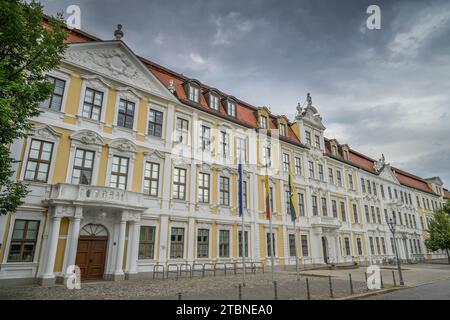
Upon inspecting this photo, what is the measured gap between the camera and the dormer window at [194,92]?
23.9 m

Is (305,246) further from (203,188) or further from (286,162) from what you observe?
(203,188)

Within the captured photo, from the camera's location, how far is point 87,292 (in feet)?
39.5

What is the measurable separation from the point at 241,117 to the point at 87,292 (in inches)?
770

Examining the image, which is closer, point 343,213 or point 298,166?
point 298,166

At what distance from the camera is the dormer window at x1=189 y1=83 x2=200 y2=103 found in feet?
78.5

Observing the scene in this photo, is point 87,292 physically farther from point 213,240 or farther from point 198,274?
point 213,240

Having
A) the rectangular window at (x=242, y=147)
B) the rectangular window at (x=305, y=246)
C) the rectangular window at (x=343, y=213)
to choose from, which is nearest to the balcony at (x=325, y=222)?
the rectangular window at (x=305, y=246)

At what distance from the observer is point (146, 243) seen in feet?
60.0

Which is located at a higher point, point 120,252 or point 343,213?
point 343,213

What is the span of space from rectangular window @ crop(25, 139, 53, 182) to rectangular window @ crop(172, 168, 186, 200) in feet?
26.4

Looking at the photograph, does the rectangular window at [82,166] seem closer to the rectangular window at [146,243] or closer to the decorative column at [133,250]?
the decorative column at [133,250]

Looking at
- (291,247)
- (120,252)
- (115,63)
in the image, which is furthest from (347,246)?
(115,63)

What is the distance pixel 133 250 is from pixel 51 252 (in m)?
4.39
